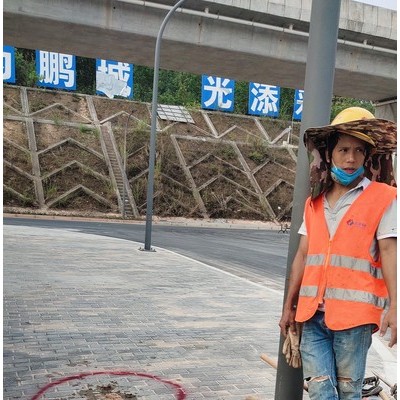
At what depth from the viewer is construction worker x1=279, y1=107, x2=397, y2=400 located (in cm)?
251

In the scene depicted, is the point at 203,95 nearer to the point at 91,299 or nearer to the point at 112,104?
the point at 112,104

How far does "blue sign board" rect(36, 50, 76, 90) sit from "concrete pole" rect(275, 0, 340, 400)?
1239 inches

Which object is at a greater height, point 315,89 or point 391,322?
point 315,89

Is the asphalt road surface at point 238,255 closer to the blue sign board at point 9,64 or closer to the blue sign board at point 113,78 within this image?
the blue sign board at point 9,64

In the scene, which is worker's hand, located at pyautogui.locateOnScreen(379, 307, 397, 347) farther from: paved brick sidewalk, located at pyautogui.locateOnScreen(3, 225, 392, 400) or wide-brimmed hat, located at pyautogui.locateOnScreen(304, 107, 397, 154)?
paved brick sidewalk, located at pyautogui.locateOnScreen(3, 225, 392, 400)

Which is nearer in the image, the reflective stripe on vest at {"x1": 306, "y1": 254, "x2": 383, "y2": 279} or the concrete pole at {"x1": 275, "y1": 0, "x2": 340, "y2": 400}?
the reflective stripe on vest at {"x1": 306, "y1": 254, "x2": 383, "y2": 279}

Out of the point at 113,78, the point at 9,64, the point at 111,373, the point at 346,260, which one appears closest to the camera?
the point at 346,260

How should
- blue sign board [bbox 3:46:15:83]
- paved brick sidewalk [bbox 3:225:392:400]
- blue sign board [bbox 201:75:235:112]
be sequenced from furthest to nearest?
blue sign board [bbox 201:75:235:112]
blue sign board [bbox 3:46:15:83]
paved brick sidewalk [bbox 3:225:392:400]

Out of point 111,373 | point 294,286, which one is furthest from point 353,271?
point 111,373

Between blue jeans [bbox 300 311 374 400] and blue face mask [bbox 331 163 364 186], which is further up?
blue face mask [bbox 331 163 364 186]

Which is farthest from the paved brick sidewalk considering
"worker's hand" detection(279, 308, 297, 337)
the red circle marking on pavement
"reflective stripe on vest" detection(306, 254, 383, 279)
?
"reflective stripe on vest" detection(306, 254, 383, 279)

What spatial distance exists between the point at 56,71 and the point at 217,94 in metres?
11.6

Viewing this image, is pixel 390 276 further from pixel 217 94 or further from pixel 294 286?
pixel 217 94

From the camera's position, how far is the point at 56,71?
108ft
